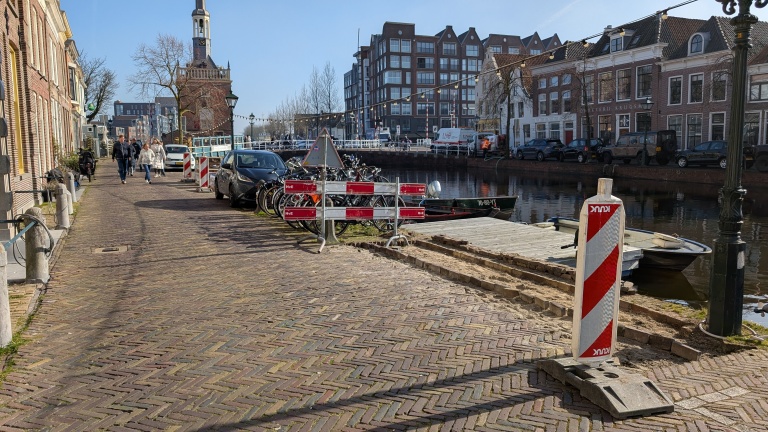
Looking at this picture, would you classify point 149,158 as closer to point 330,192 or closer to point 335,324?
point 330,192

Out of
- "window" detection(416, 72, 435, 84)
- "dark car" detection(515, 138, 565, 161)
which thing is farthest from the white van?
"window" detection(416, 72, 435, 84)

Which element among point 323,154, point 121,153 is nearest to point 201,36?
point 121,153

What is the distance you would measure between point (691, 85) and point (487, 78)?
28087 millimetres

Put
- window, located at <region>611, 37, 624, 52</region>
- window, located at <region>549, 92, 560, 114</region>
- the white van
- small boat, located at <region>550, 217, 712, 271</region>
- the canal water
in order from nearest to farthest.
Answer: small boat, located at <region>550, 217, 712, 271</region>
the canal water
window, located at <region>611, 37, 624, 52</region>
window, located at <region>549, 92, 560, 114</region>
the white van

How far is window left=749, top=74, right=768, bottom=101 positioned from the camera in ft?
108

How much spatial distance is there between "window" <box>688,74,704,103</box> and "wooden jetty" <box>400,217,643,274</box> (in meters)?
30.0

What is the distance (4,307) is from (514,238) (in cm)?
800

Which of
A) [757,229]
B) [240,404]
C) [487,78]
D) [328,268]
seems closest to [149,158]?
[328,268]

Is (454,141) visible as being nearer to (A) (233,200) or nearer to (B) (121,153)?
(B) (121,153)

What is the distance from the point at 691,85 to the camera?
37875 mm

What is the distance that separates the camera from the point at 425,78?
91.8m

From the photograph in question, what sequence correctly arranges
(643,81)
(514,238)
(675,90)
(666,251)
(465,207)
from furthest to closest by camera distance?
1. (643,81)
2. (675,90)
3. (465,207)
4. (514,238)
5. (666,251)

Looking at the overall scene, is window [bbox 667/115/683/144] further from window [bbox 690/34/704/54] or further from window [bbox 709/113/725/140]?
window [bbox 690/34/704/54]

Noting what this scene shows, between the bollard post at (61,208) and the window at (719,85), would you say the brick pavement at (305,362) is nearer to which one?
the bollard post at (61,208)
